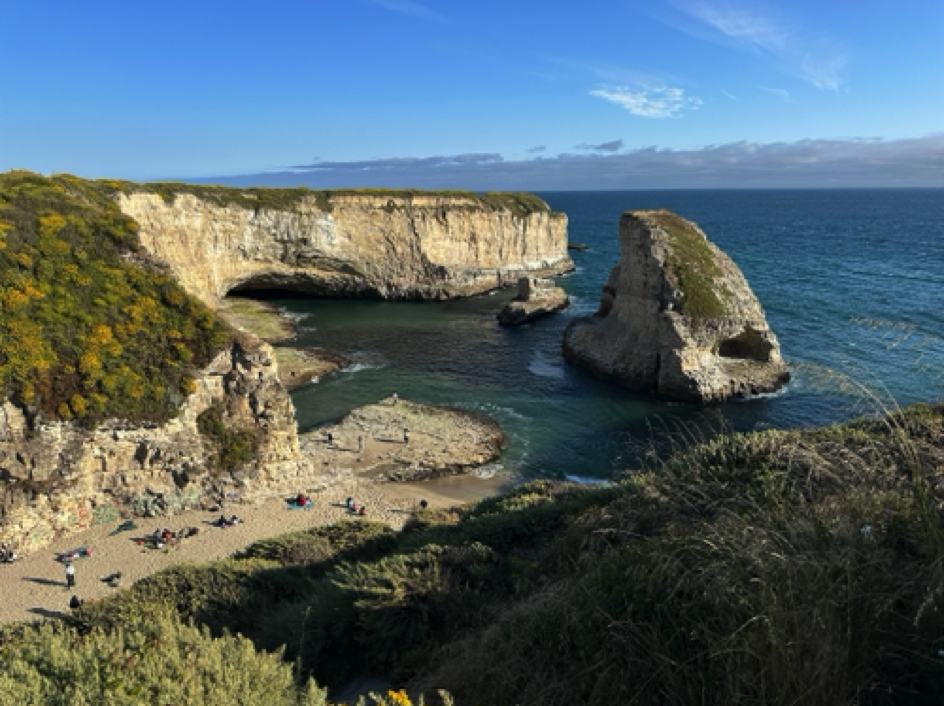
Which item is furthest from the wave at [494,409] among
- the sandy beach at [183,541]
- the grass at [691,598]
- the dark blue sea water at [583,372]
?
the grass at [691,598]

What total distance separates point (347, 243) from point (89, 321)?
142ft

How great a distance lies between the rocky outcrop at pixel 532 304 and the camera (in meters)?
54.9

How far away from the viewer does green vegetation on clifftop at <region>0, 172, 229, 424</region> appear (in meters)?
21.0

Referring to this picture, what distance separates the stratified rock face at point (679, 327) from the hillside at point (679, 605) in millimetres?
26877

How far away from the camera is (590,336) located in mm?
43156

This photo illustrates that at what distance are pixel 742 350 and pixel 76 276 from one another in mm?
35089

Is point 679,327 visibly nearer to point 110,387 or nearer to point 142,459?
point 142,459

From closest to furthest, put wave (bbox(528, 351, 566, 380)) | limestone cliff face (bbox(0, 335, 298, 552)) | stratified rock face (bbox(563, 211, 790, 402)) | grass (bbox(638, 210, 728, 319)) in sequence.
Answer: limestone cliff face (bbox(0, 335, 298, 552)) → stratified rock face (bbox(563, 211, 790, 402)) → grass (bbox(638, 210, 728, 319)) → wave (bbox(528, 351, 566, 380))

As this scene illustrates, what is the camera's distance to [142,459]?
72.4ft

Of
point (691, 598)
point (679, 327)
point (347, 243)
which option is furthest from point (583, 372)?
point (691, 598)

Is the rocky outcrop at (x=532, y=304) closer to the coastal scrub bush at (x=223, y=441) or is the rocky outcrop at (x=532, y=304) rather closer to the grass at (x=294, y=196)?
the grass at (x=294, y=196)

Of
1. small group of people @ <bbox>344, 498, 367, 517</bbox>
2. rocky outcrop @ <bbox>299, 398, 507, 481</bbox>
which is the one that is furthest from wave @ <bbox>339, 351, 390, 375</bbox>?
small group of people @ <bbox>344, 498, 367, 517</bbox>

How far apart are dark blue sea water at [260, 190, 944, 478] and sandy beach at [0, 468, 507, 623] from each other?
17.7 feet

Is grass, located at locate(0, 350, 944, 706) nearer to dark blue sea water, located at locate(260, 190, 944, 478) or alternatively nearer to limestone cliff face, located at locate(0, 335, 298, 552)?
→ dark blue sea water, located at locate(260, 190, 944, 478)
